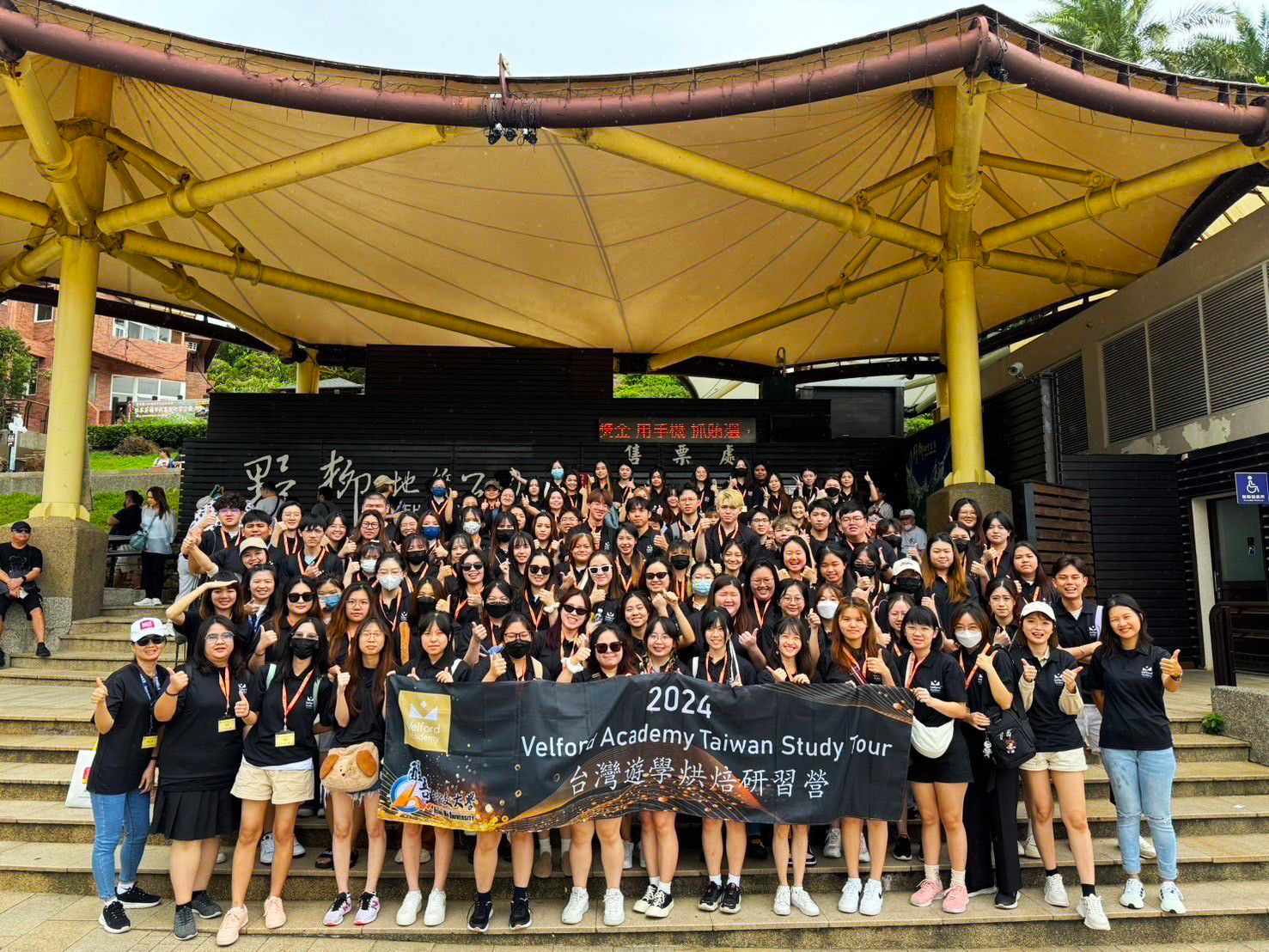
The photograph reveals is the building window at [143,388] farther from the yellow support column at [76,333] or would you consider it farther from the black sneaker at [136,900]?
the black sneaker at [136,900]

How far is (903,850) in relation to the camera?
562 cm

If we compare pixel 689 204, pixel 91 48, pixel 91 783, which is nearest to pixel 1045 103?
pixel 689 204

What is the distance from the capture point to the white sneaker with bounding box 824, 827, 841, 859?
5.59 metres

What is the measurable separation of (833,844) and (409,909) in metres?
2.67

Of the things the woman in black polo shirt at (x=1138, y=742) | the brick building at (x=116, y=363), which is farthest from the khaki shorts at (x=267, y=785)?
the brick building at (x=116, y=363)

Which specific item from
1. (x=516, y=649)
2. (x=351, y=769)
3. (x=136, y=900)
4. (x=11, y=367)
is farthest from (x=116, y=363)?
(x=516, y=649)

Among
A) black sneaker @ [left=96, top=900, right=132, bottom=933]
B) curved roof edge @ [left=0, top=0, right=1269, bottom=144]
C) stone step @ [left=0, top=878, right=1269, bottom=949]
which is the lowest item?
stone step @ [left=0, top=878, right=1269, bottom=949]

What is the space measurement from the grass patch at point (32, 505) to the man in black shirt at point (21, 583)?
10.8 m

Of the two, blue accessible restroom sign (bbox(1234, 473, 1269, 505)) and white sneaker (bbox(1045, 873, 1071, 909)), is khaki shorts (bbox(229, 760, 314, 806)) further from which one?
blue accessible restroom sign (bbox(1234, 473, 1269, 505))

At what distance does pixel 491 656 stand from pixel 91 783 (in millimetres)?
2298

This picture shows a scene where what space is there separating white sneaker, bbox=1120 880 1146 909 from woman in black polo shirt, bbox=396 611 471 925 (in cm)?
399

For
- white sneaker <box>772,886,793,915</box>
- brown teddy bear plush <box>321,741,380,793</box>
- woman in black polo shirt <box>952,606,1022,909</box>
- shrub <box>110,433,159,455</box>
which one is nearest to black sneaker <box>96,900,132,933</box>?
brown teddy bear plush <box>321,741,380,793</box>

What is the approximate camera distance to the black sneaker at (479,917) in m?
4.88

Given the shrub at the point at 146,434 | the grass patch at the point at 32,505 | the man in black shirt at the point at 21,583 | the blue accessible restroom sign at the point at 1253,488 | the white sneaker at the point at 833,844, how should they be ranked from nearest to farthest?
the white sneaker at the point at 833,844 → the man in black shirt at the point at 21,583 → the blue accessible restroom sign at the point at 1253,488 → the grass patch at the point at 32,505 → the shrub at the point at 146,434
